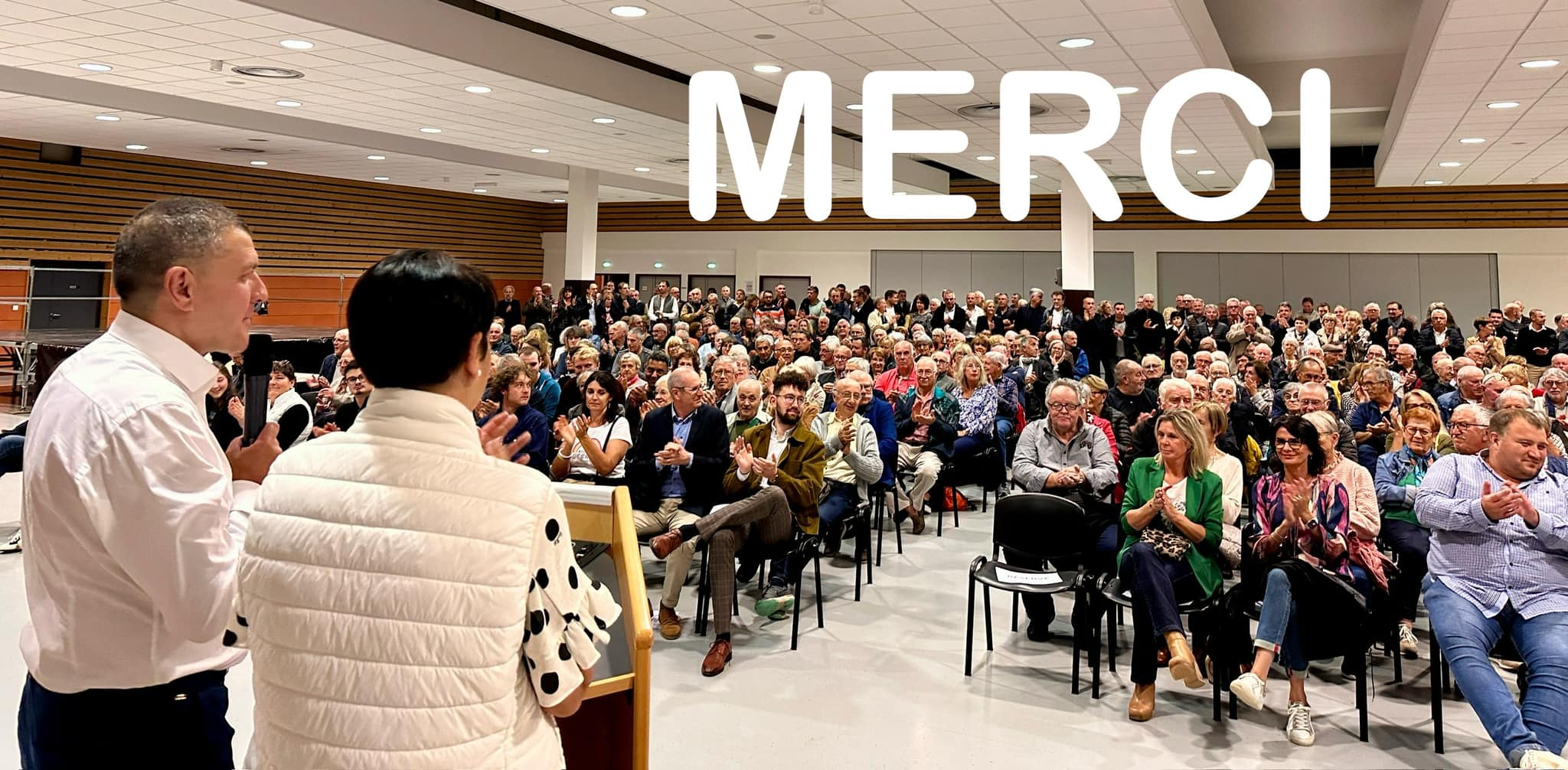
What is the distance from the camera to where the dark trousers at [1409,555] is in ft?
14.5

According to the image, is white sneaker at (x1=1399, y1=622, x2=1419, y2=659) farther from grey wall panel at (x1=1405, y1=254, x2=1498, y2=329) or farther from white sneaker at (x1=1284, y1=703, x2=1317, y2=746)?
grey wall panel at (x1=1405, y1=254, x2=1498, y2=329)

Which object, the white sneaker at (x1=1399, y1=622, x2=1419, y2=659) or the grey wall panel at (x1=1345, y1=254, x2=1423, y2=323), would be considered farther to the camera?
the grey wall panel at (x1=1345, y1=254, x2=1423, y2=323)

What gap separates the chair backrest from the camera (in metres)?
4.57

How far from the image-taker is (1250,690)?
3.68m

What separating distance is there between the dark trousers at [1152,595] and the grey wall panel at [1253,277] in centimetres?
1626

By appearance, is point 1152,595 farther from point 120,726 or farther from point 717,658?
point 120,726

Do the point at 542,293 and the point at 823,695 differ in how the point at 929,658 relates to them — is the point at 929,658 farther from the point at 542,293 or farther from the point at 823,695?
the point at 542,293

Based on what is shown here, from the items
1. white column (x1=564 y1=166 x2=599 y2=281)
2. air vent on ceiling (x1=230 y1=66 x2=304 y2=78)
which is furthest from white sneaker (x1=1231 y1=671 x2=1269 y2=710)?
white column (x1=564 y1=166 x2=599 y2=281)

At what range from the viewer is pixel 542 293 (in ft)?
51.0

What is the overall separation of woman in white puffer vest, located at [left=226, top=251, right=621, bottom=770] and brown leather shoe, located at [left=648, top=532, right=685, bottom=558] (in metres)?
3.38

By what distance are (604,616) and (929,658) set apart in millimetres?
3415

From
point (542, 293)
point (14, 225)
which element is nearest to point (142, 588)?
point (542, 293)

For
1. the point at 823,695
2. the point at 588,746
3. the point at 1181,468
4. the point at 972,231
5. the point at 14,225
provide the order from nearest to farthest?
the point at 588,746 < the point at 823,695 < the point at 1181,468 < the point at 14,225 < the point at 972,231

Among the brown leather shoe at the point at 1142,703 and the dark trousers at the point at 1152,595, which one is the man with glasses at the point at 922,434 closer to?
the dark trousers at the point at 1152,595
